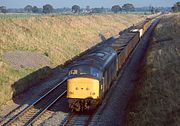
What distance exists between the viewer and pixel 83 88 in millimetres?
20125

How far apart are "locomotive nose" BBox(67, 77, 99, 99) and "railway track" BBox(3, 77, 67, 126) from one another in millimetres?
2069

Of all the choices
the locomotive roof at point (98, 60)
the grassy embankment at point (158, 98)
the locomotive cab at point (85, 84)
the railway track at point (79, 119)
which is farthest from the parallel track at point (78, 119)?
the locomotive roof at point (98, 60)

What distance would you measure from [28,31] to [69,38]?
9.21m

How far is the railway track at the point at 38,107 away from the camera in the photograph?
62.8 feet

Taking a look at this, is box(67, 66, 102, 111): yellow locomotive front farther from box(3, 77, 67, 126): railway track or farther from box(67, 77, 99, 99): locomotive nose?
box(3, 77, 67, 126): railway track

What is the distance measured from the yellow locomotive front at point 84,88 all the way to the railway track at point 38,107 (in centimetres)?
194

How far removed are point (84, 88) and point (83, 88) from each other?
2.2 inches

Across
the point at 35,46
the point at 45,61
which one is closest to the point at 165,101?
the point at 45,61

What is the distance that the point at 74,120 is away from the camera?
19516 mm

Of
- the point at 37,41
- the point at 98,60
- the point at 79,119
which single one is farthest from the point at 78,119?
the point at 37,41

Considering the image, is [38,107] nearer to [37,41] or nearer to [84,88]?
[84,88]

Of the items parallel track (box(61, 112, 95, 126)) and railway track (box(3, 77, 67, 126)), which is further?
railway track (box(3, 77, 67, 126))

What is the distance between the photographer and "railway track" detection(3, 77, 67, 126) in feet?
62.8

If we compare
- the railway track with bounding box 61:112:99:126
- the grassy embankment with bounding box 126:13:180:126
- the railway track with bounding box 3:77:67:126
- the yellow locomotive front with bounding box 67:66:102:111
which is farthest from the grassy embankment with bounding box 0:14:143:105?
the grassy embankment with bounding box 126:13:180:126
